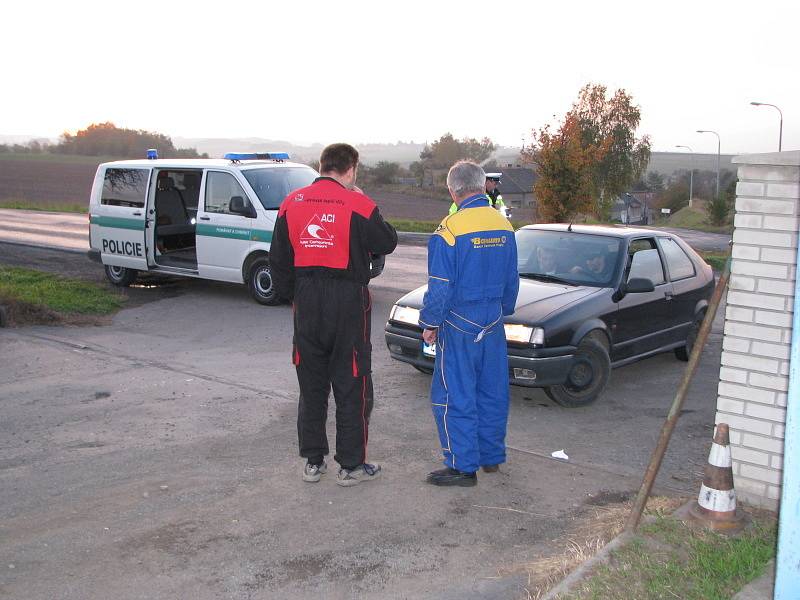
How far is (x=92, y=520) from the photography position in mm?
4801

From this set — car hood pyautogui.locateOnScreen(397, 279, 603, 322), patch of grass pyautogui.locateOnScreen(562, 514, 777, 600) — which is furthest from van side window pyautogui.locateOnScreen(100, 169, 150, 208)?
patch of grass pyautogui.locateOnScreen(562, 514, 777, 600)

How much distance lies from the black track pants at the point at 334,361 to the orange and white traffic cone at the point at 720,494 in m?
2.04

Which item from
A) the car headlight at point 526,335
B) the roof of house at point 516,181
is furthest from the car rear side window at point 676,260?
the roof of house at point 516,181

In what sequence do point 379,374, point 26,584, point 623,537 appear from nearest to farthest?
point 26,584 < point 623,537 < point 379,374

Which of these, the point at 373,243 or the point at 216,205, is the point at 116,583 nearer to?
the point at 373,243

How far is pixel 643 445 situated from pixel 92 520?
386cm

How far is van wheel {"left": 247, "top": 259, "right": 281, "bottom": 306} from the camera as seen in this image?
11.8 metres

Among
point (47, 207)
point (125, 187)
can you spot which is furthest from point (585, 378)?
point (47, 207)

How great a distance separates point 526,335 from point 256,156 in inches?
286

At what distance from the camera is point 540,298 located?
7375 millimetres

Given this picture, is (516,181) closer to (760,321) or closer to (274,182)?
(274,182)

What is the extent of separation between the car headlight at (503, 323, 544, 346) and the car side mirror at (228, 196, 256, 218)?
19.0ft

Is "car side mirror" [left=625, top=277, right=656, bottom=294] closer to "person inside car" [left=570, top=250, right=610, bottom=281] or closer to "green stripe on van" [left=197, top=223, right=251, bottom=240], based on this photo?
"person inside car" [left=570, top=250, right=610, bottom=281]

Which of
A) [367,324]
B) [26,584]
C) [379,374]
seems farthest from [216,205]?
[26,584]
